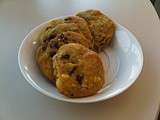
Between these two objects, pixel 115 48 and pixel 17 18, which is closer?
pixel 115 48


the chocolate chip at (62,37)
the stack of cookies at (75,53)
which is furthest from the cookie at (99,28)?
the chocolate chip at (62,37)

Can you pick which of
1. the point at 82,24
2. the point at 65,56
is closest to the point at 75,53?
the point at 65,56

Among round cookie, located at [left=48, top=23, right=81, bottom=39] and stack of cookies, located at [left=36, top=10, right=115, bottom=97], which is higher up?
round cookie, located at [left=48, top=23, right=81, bottom=39]

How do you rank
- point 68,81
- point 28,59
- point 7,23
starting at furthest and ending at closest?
point 7,23 → point 28,59 → point 68,81

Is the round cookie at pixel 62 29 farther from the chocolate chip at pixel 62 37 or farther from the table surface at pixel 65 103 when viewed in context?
the table surface at pixel 65 103

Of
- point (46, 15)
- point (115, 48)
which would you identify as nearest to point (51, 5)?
point (46, 15)

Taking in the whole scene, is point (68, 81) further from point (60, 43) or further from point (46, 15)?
point (46, 15)

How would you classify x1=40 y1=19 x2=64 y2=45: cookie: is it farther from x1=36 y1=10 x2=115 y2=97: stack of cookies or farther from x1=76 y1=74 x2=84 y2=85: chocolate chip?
x1=76 y1=74 x2=84 y2=85: chocolate chip

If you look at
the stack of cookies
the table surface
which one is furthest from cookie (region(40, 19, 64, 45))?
the table surface
